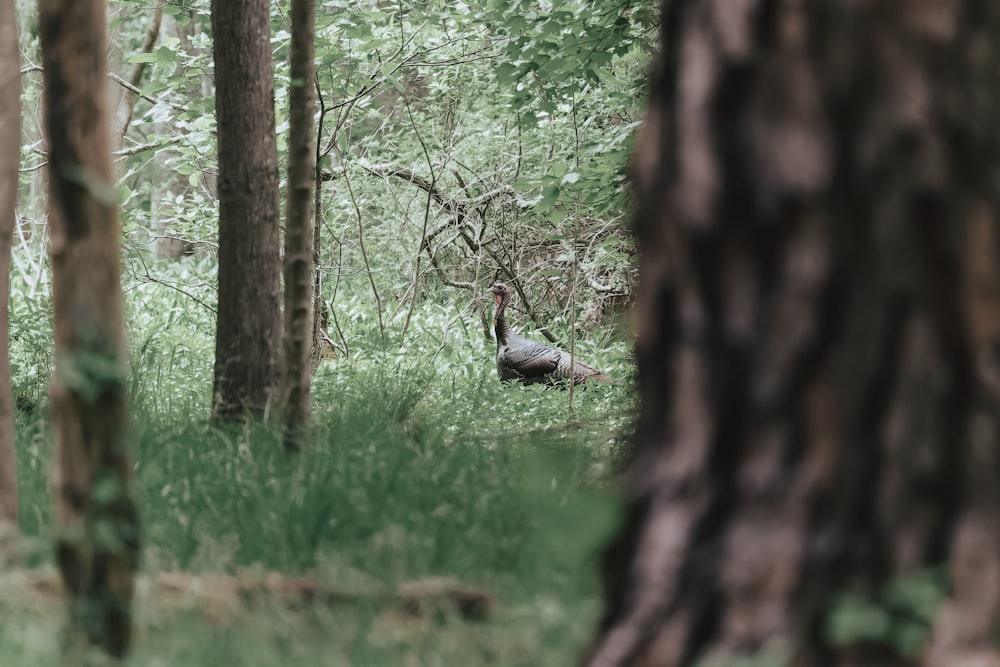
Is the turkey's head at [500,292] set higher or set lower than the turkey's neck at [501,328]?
higher

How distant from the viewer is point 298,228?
14.7 feet

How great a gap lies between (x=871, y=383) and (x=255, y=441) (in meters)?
3.26

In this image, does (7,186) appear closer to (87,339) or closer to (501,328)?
(87,339)

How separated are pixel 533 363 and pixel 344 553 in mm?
6510

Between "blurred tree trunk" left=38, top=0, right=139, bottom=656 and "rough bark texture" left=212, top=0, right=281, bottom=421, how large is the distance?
137 inches

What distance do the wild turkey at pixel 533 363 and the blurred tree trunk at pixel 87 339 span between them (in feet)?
23.3

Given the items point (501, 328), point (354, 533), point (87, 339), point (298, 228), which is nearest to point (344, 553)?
point (354, 533)

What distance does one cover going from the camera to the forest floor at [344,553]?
235 cm

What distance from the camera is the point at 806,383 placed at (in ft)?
5.91

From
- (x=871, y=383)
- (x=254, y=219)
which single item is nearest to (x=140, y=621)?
(x=871, y=383)

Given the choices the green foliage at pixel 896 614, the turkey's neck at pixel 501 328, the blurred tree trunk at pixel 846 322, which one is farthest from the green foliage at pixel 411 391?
the green foliage at pixel 896 614

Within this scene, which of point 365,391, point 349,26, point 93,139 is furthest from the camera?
point 349,26

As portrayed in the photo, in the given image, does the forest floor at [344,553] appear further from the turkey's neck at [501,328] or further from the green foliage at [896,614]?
the turkey's neck at [501,328]

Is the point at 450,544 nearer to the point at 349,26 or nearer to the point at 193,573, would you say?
the point at 193,573
